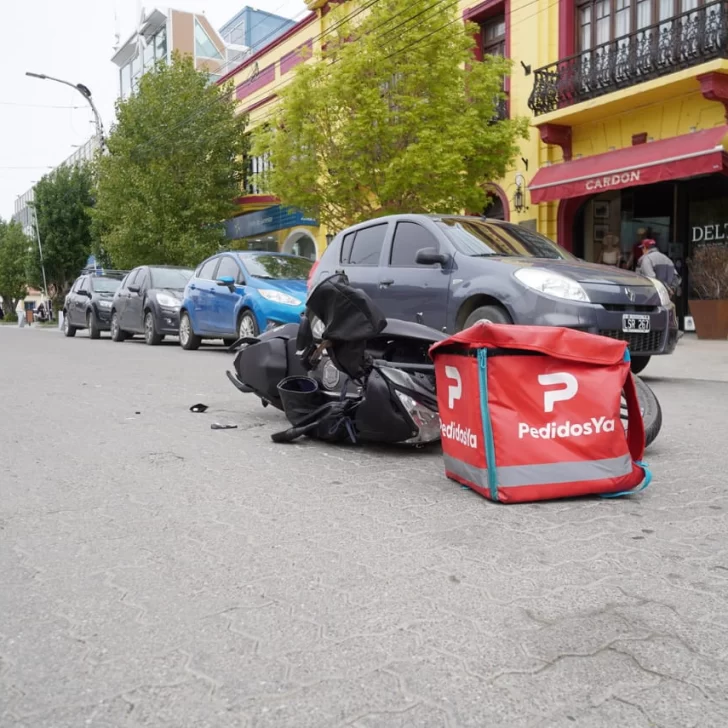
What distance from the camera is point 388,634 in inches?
94.8

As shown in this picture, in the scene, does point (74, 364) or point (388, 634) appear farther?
point (74, 364)

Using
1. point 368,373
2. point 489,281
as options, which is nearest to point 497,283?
point 489,281

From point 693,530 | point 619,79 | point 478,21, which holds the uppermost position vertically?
point 478,21

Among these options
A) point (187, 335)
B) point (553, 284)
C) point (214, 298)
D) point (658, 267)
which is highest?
point (658, 267)

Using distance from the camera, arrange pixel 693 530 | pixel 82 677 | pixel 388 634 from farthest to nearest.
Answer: pixel 693 530 < pixel 388 634 < pixel 82 677

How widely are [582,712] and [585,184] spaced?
1554 centimetres

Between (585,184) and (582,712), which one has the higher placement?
(585,184)

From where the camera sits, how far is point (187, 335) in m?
14.9

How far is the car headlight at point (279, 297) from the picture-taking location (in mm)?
12266

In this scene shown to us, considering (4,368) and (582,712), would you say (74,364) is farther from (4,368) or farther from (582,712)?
(582,712)

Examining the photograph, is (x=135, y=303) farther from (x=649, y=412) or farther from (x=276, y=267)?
Answer: (x=649, y=412)

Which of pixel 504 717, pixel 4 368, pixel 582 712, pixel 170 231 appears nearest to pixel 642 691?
pixel 582 712

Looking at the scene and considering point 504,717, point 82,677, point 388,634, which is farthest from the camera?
point 388,634

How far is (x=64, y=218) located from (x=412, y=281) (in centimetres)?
4057
